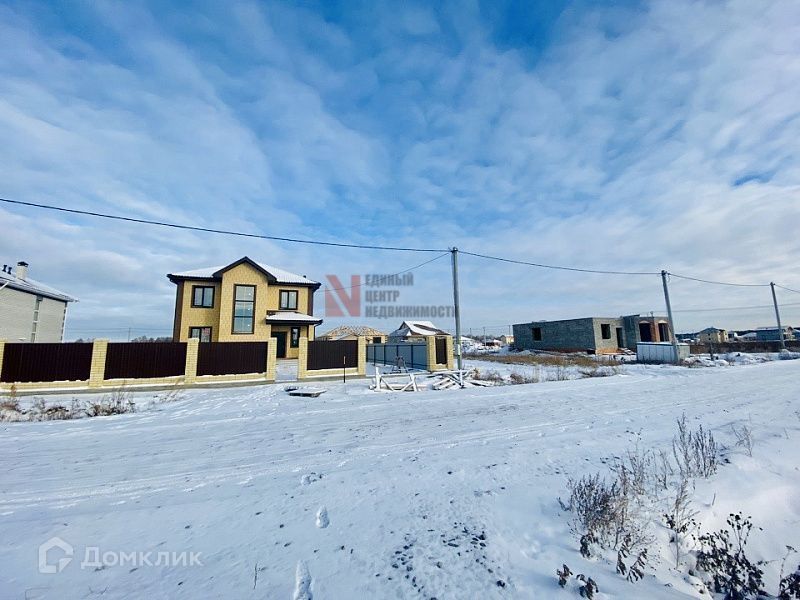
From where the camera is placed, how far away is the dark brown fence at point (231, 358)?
1403cm

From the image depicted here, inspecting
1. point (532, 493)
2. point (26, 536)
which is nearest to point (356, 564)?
point (532, 493)

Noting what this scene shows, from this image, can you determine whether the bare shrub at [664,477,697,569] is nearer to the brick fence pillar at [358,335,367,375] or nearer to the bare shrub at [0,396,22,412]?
the bare shrub at [0,396,22,412]

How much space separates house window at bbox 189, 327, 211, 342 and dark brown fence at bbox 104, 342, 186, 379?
9380 mm

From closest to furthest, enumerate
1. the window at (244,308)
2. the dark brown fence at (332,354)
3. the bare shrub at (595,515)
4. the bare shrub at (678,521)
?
the bare shrub at (595,515)
the bare shrub at (678,521)
the dark brown fence at (332,354)
the window at (244,308)

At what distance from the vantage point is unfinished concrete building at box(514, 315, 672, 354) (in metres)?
33.8

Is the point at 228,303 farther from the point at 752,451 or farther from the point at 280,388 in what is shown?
the point at 752,451

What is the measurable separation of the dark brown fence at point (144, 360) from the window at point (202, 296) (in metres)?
10.0

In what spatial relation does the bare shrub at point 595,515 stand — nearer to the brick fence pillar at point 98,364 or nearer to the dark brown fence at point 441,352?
the brick fence pillar at point 98,364

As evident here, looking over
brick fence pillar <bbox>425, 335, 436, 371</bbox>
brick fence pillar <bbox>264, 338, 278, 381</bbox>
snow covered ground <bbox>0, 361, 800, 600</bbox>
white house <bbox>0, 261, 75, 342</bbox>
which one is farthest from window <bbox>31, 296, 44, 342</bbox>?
brick fence pillar <bbox>425, 335, 436, 371</bbox>

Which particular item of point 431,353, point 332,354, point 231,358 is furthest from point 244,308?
point 431,353

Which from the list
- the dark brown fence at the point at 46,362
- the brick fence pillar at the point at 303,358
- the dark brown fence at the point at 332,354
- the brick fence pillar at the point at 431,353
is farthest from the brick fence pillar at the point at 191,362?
the brick fence pillar at the point at 431,353

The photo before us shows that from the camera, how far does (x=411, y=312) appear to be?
25.4 metres

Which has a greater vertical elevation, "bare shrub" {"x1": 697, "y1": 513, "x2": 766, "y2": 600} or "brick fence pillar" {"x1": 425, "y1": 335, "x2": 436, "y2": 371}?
"brick fence pillar" {"x1": 425, "y1": 335, "x2": 436, "y2": 371}

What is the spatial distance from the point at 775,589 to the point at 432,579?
9.01 feet
